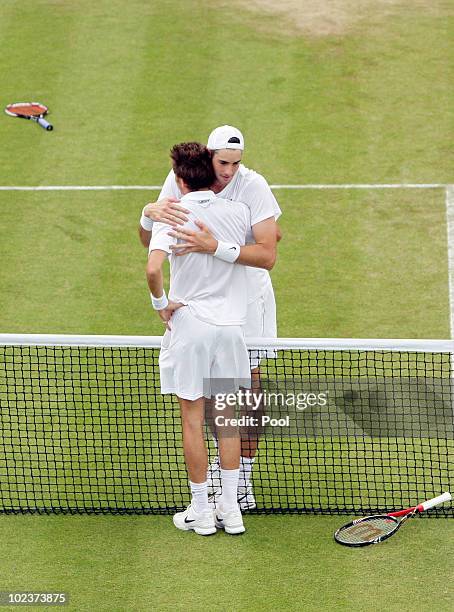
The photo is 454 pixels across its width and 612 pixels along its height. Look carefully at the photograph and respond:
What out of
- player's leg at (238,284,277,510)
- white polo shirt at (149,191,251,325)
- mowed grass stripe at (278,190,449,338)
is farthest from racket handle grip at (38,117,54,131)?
white polo shirt at (149,191,251,325)

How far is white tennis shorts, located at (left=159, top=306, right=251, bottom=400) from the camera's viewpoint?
30.8 feet

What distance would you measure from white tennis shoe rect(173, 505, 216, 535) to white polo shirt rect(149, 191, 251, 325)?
154 centimetres

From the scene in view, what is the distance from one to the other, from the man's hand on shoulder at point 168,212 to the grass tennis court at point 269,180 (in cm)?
245

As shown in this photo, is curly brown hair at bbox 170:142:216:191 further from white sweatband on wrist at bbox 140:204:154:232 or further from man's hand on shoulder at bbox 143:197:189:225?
white sweatband on wrist at bbox 140:204:154:232

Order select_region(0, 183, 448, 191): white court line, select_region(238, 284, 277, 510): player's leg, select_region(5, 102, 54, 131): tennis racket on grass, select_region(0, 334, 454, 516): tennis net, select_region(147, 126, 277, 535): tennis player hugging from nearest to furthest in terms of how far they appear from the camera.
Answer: select_region(147, 126, 277, 535): tennis player hugging
select_region(238, 284, 277, 510): player's leg
select_region(0, 334, 454, 516): tennis net
select_region(0, 183, 448, 191): white court line
select_region(5, 102, 54, 131): tennis racket on grass

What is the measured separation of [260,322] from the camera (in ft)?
32.7

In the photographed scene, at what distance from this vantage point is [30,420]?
37.0 feet

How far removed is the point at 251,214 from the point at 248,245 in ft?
0.78

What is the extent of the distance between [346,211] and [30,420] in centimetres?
500

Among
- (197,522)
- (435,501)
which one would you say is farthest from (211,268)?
(435,501)

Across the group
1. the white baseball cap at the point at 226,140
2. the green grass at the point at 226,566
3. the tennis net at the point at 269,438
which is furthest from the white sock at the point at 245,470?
the white baseball cap at the point at 226,140

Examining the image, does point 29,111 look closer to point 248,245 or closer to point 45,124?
point 45,124

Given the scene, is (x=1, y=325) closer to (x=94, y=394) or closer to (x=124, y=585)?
(x=94, y=394)

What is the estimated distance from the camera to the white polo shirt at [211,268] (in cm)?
926
